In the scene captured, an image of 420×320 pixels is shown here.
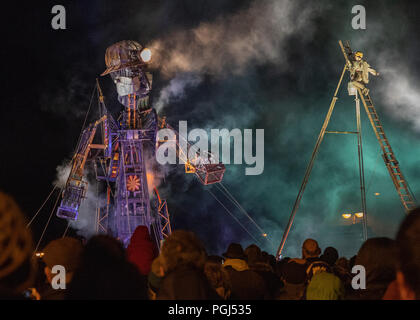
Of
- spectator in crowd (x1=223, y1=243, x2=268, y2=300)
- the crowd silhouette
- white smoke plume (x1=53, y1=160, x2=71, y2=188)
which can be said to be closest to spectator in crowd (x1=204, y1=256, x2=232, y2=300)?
the crowd silhouette

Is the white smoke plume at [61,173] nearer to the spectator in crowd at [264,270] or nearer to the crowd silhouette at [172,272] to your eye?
the crowd silhouette at [172,272]

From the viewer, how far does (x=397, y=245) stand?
119 inches

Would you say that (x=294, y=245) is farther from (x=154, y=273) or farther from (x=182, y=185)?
(x=154, y=273)

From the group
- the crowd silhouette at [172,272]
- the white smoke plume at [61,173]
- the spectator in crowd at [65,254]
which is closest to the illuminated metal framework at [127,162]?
the white smoke plume at [61,173]

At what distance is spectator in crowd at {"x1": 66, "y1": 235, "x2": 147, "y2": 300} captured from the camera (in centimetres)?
334

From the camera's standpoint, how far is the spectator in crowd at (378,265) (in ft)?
14.6

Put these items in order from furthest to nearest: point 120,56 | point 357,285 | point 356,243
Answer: point 356,243 → point 120,56 → point 357,285

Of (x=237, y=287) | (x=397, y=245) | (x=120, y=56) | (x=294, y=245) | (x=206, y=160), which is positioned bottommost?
(x=294, y=245)

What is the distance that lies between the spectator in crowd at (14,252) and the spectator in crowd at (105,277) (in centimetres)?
46

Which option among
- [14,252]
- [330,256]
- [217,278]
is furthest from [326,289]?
[330,256]

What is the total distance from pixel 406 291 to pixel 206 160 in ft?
56.5

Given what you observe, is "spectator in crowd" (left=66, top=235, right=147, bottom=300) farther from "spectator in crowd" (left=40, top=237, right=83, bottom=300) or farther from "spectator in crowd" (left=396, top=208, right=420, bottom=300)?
"spectator in crowd" (left=396, top=208, right=420, bottom=300)

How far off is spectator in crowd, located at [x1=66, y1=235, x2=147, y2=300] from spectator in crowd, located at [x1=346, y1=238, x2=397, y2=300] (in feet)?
7.95

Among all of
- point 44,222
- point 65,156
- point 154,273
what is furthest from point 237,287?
point 44,222
